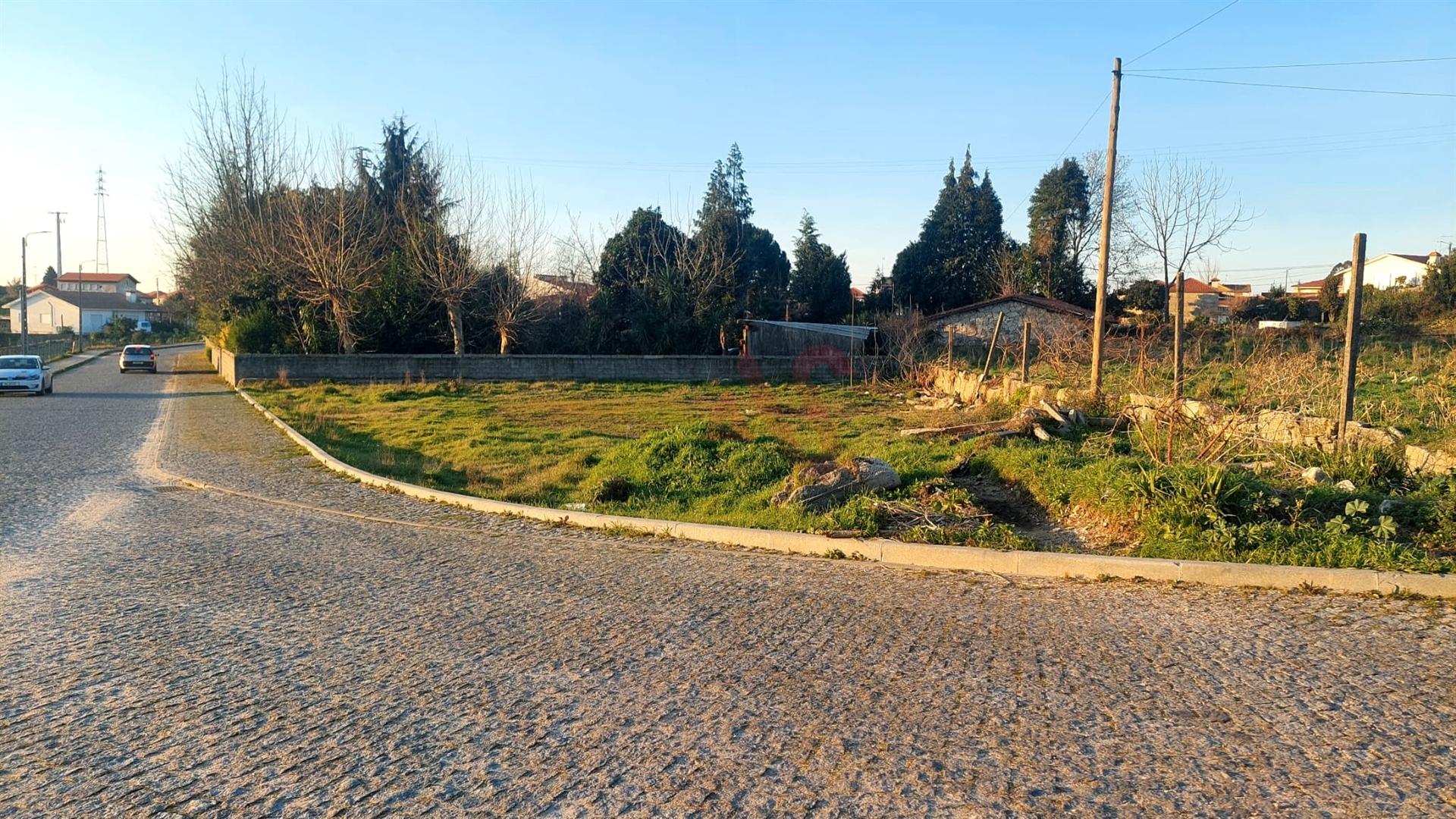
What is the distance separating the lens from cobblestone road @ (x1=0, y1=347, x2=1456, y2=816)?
3670 mm

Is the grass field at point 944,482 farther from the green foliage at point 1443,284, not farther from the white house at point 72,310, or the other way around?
the white house at point 72,310

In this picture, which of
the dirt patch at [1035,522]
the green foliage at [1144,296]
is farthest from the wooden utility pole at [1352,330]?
the green foliage at [1144,296]

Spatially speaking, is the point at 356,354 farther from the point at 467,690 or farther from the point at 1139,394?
the point at 467,690

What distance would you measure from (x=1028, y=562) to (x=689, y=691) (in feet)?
11.9

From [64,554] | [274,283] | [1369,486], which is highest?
[274,283]

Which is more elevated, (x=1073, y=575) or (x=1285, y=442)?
(x=1285, y=442)

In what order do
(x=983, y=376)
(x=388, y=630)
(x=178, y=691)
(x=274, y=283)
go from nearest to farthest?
1. (x=178, y=691)
2. (x=388, y=630)
3. (x=983, y=376)
4. (x=274, y=283)

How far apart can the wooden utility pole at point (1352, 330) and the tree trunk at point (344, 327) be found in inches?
1202

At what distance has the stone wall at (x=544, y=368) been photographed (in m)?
31.8

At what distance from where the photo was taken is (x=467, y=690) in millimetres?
4844

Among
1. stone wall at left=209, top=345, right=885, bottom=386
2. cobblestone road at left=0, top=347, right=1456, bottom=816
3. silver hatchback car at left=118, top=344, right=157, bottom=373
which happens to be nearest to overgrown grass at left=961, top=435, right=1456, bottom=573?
cobblestone road at left=0, top=347, right=1456, bottom=816

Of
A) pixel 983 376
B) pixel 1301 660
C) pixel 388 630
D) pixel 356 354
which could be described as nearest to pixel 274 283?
pixel 356 354

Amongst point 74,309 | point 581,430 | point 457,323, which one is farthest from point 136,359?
point 74,309

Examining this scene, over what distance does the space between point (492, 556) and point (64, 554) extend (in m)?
3.73
